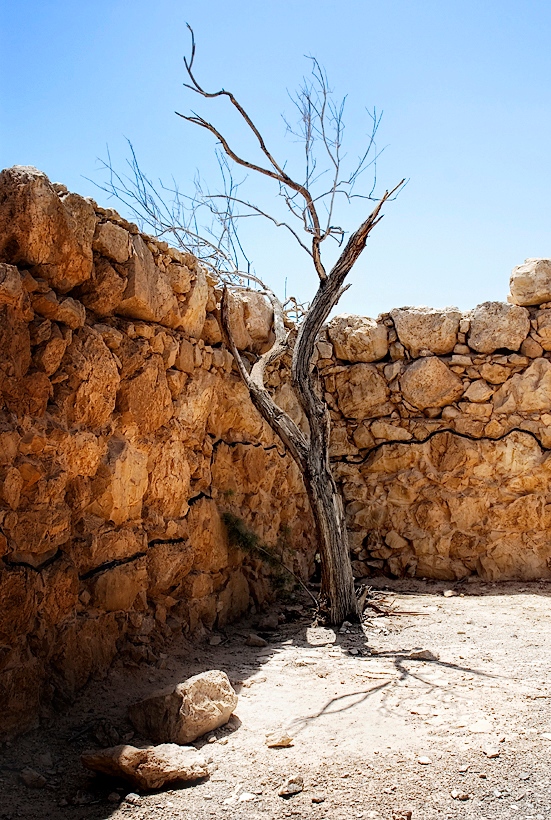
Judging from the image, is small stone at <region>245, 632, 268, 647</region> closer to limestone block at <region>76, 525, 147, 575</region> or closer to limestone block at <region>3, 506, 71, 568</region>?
limestone block at <region>76, 525, 147, 575</region>

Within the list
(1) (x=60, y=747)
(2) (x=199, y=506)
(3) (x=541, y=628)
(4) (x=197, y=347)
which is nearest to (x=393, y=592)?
(3) (x=541, y=628)

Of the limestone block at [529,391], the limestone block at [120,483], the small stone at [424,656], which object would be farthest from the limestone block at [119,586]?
the limestone block at [529,391]

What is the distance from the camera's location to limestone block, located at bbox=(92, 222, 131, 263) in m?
3.44

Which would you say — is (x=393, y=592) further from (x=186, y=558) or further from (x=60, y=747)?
(x=60, y=747)

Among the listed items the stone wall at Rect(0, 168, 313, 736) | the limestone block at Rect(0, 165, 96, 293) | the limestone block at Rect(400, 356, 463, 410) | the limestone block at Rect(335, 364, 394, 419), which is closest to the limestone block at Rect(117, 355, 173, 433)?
the stone wall at Rect(0, 168, 313, 736)

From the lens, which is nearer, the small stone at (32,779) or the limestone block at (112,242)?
the small stone at (32,779)

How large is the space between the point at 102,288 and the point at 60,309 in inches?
15.5

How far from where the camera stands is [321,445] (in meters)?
4.84

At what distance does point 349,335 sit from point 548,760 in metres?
4.24

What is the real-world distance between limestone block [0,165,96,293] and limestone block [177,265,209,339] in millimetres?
1046

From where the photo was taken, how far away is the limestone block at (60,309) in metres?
3.02

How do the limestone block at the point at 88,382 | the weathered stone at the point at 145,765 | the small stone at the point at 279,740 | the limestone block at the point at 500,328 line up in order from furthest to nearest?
the limestone block at the point at 500,328 → the limestone block at the point at 88,382 → the small stone at the point at 279,740 → the weathered stone at the point at 145,765

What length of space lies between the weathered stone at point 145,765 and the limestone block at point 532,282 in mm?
4642

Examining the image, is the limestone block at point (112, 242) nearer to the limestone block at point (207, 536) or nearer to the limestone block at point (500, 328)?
the limestone block at point (207, 536)
